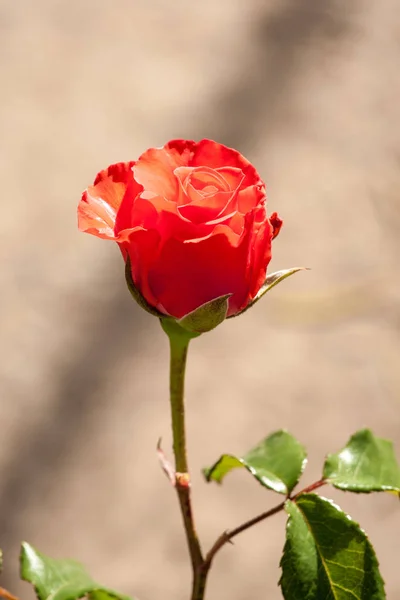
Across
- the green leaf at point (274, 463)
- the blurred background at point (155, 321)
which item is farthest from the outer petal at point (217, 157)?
the blurred background at point (155, 321)

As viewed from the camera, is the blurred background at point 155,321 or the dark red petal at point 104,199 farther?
the blurred background at point 155,321

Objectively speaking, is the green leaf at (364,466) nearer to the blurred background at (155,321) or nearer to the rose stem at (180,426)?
the rose stem at (180,426)

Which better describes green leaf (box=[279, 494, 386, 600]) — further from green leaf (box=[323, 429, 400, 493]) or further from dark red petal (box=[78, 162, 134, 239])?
dark red petal (box=[78, 162, 134, 239])

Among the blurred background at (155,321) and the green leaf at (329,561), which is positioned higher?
the blurred background at (155,321)

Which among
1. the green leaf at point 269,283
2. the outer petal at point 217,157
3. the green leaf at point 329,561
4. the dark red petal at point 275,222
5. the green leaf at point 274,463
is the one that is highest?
the outer petal at point 217,157
